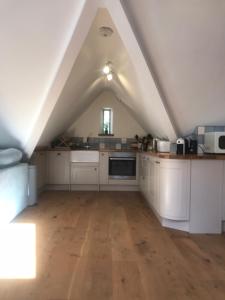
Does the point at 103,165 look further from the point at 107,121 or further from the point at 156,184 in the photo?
the point at 156,184

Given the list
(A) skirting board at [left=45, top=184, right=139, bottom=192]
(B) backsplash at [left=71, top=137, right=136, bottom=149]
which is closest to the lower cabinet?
(A) skirting board at [left=45, top=184, right=139, bottom=192]

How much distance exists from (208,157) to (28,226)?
2390mm

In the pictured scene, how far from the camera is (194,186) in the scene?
3109 millimetres

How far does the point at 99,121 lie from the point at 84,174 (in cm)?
144

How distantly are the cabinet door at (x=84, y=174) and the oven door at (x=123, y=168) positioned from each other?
1.15ft

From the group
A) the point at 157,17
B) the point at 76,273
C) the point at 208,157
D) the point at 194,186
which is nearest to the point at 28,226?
the point at 76,273

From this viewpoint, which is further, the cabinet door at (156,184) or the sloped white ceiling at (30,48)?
the cabinet door at (156,184)

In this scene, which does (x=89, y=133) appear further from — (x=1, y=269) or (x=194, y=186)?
(x=1, y=269)

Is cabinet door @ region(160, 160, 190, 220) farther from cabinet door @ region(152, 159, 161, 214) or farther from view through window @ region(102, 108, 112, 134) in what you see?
view through window @ region(102, 108, 112, 134)

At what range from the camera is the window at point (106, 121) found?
6320 mm

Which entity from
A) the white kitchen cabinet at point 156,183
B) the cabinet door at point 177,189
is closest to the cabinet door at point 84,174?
the white kitchen cabinet at point 156,183

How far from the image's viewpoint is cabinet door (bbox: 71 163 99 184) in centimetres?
558

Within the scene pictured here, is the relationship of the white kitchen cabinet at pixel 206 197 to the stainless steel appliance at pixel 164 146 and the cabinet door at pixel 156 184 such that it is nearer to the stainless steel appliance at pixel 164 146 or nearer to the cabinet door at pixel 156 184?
the cabinet door at pixel 156 184

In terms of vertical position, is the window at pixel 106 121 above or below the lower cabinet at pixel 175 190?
above
